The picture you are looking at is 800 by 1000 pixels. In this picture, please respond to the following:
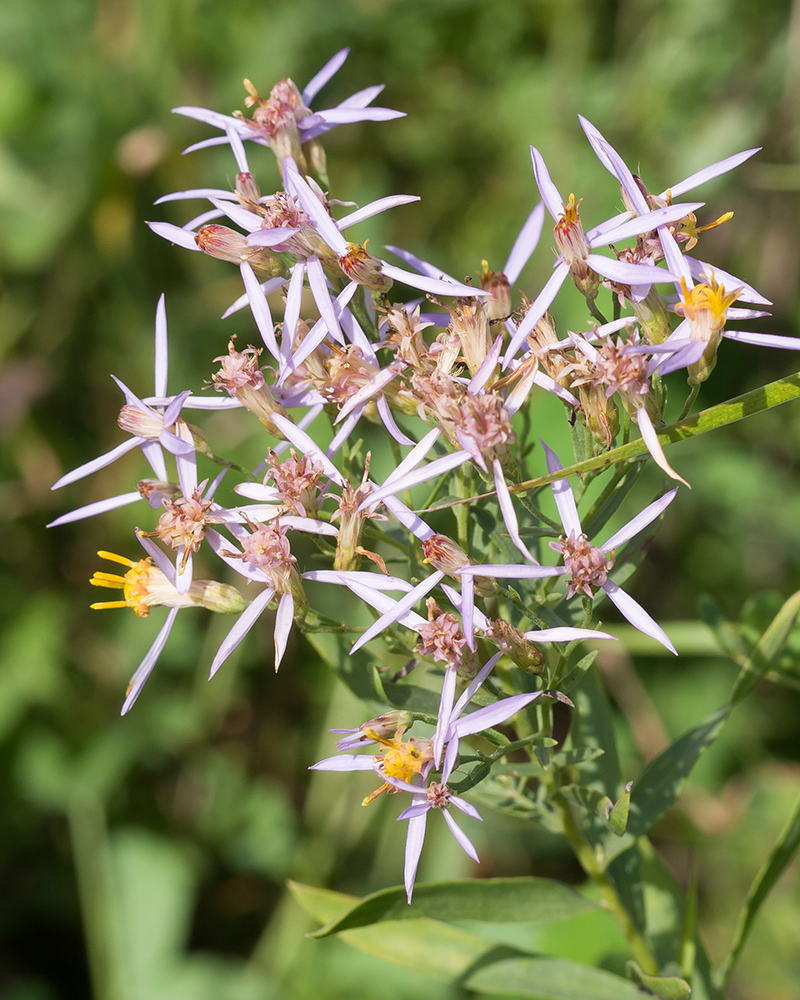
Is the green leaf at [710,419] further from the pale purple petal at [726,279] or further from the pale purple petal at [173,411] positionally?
the pale purple petal at [173,411]

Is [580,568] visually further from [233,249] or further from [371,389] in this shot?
[233,249]

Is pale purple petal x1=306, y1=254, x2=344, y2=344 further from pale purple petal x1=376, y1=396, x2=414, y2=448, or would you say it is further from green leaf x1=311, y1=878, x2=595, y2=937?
green leaf x1=311, y1=878, x2=595, y2=937

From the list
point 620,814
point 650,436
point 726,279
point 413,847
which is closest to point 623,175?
point 726,279

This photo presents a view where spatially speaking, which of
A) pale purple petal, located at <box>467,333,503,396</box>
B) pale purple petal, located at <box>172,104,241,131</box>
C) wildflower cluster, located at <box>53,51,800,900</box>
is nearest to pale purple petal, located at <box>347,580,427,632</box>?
wildflower cluster, located at <box>53,51,800,900</box>

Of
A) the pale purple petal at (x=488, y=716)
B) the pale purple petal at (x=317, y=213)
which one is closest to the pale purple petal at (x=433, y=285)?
the pale purple petal at (x=317, y=213)

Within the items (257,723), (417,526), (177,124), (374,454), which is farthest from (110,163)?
(417,526)

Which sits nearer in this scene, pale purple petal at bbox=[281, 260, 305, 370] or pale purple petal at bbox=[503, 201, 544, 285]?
pale purple petal at bbox=[281, 260, 305, 370]

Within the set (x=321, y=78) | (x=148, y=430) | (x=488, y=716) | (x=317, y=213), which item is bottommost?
(x=488, y=716)

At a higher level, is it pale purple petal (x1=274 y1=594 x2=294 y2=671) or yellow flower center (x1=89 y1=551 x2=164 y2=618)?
yellow flower center (x1=89 y1=551 x2=164 y2=618)
